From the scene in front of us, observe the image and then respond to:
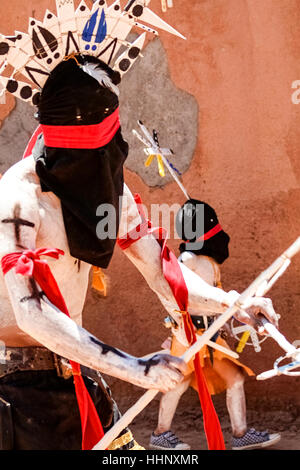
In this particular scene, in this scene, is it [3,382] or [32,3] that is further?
[32,3]

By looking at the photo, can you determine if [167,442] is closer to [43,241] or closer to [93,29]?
[43,241]

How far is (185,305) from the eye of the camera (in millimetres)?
3166

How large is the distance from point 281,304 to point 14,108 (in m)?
2.41

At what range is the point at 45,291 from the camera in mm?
2625

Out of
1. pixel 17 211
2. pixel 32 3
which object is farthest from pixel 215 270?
pixel 17 211

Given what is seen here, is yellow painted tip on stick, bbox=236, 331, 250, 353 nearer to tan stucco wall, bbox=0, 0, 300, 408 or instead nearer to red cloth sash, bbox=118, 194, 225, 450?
tan stucco wall, bbox=0, 0, 300, 408

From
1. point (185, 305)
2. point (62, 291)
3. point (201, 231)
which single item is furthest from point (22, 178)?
point (201, 231)

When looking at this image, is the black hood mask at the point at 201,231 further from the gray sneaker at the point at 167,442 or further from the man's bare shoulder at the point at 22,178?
the man's bare shoulder at the point at 22,178

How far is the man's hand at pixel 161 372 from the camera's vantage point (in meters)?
2.54

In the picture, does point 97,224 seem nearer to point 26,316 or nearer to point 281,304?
point 26,316

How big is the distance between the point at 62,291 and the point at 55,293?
1.05 ft

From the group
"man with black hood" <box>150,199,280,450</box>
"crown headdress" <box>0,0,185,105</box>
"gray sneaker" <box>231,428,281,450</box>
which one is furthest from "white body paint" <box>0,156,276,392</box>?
"gray sneaker" <box>231,428,281,450</box>

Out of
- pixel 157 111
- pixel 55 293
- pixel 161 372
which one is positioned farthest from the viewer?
pixel 157 111

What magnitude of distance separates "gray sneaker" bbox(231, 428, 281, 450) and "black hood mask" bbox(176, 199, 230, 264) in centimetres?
111
